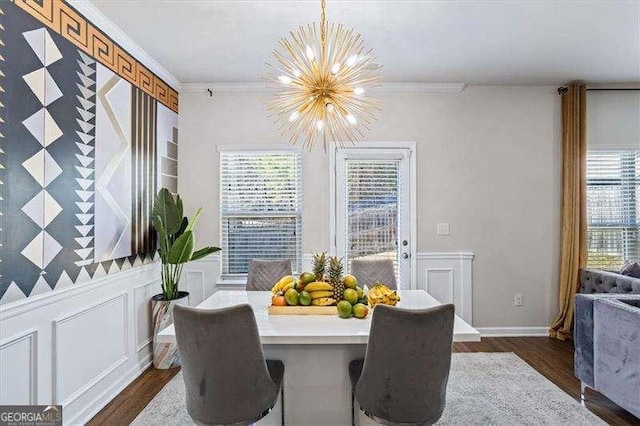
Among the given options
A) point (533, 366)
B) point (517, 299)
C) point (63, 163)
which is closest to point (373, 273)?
point (533, 366)

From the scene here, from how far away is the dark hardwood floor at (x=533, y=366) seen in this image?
243 centimetres

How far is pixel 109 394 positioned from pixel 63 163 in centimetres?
174

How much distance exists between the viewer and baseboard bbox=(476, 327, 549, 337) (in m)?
3.96

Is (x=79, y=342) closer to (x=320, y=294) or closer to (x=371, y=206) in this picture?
(x=320, y=294)

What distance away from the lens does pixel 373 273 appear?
2.99 meters

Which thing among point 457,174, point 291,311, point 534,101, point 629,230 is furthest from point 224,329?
point 629,230

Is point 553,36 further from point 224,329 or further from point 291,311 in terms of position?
point 224,329

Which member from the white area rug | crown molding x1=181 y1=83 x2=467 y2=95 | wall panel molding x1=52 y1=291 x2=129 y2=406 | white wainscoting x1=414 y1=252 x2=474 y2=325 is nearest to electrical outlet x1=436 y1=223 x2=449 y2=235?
white wainscoting x1=414 y1=252 x2=474 y2=325

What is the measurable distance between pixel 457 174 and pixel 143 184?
10.8 ft

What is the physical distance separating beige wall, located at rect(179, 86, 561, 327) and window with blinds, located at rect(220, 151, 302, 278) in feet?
0.40

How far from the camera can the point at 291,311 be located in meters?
2.04

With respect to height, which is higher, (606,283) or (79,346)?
(606,283)

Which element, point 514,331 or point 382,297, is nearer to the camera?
point 382,297

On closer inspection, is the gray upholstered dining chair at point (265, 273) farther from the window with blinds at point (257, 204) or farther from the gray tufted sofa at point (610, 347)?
the gray tufted sofa at point (610, 347)
